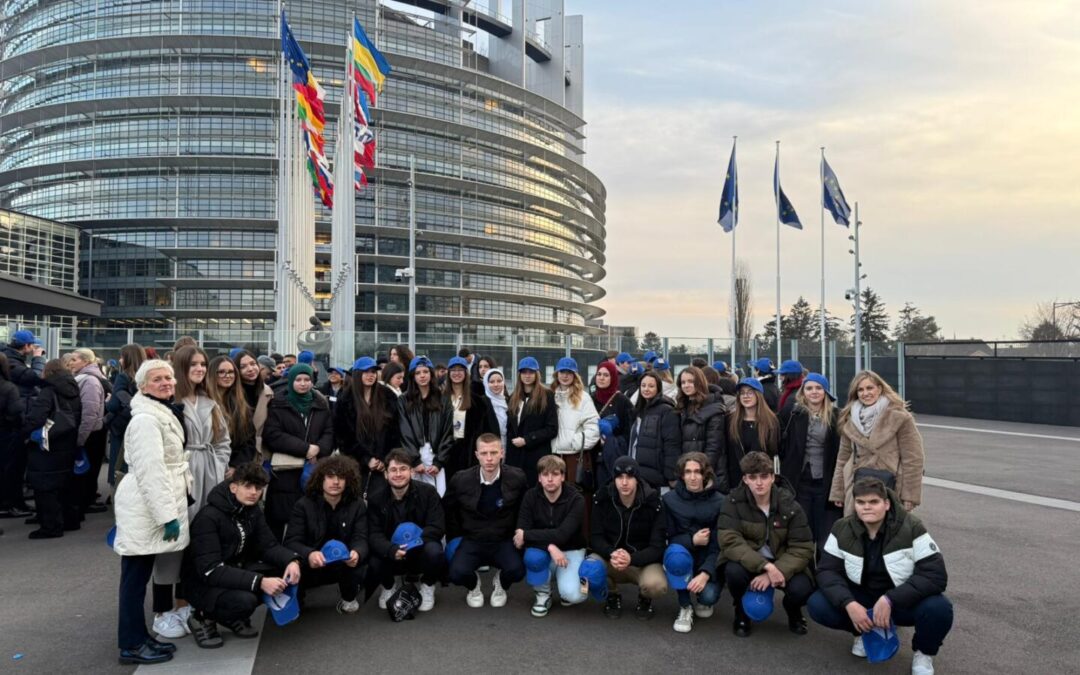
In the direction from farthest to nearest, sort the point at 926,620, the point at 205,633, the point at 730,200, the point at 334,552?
the point at 730,200 → the point at 334,552 → the point at 205,633 → the point at 926,620

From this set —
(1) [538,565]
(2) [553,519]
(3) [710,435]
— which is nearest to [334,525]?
(1) [538,565]

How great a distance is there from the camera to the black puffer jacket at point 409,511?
202 inches

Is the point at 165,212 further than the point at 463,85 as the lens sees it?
No

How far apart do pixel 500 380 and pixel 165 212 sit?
5579 centimetres

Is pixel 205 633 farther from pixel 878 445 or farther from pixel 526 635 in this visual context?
pixel 878 445

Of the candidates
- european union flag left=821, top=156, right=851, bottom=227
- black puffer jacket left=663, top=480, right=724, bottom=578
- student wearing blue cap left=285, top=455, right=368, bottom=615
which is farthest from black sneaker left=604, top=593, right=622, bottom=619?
european union flag left=821, top=156, right=851, bottom=227

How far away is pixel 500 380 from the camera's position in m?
6.71

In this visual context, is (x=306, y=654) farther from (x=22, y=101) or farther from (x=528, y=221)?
(x=22, y=101)

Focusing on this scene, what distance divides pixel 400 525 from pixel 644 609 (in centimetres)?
192

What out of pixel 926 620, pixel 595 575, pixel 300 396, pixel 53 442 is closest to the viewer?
pixel 926 620

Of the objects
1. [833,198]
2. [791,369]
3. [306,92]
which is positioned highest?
[306,92]

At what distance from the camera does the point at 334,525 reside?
4.89m

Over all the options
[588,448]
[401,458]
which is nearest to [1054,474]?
[588,448]

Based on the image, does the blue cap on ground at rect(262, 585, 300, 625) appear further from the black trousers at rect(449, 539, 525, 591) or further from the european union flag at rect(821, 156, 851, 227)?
the european union flag at rect(821, 156, 851, 227)
